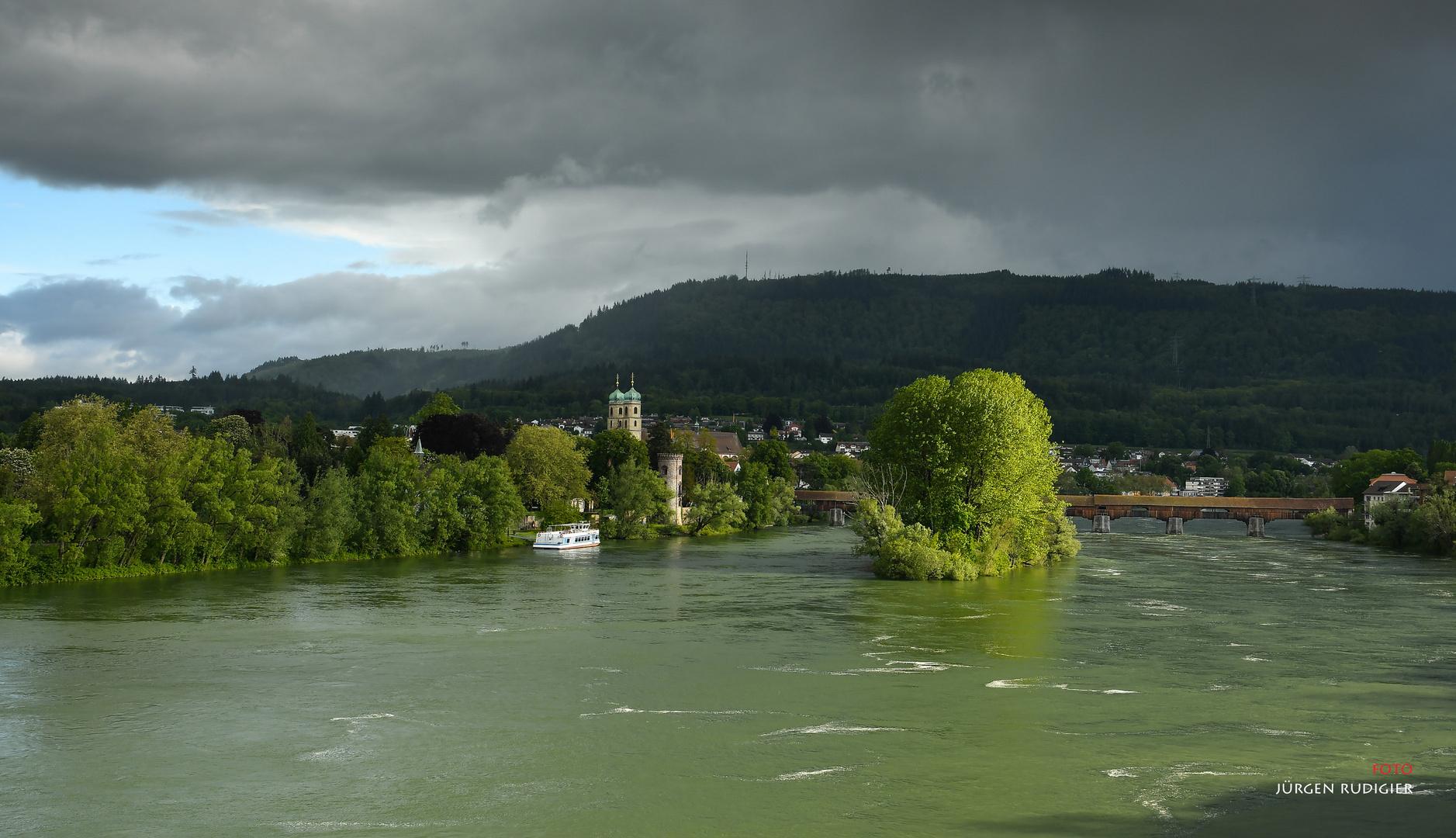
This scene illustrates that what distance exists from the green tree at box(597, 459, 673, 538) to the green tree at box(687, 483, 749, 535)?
14.7ft

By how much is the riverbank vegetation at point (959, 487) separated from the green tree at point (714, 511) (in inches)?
1192

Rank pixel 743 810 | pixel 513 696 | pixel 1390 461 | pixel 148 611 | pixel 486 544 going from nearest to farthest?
pixel 743 810
pixel 513 696
pixel 148 611
pixel 486 544
pixel 1390 461

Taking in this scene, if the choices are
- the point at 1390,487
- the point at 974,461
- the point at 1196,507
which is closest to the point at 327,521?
the point at 974,461

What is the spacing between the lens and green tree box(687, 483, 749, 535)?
86.6 m

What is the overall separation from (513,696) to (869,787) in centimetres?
981

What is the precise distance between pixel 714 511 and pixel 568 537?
19.2 m

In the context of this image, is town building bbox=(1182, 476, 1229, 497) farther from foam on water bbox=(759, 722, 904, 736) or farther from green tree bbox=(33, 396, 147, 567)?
foam on water bbox=(759, 722, 904, 736)

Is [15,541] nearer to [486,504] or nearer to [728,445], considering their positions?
[486,504]

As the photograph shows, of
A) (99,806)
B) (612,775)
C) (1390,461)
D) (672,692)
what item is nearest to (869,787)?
(612,775)

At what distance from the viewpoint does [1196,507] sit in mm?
110812

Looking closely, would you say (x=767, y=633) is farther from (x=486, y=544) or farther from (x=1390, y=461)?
(x=1390, y=461)

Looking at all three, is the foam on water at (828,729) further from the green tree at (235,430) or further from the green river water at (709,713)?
the green tree at (235,430)

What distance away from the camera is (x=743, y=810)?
17.5 m

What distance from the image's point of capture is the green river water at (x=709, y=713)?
17.4 meters
